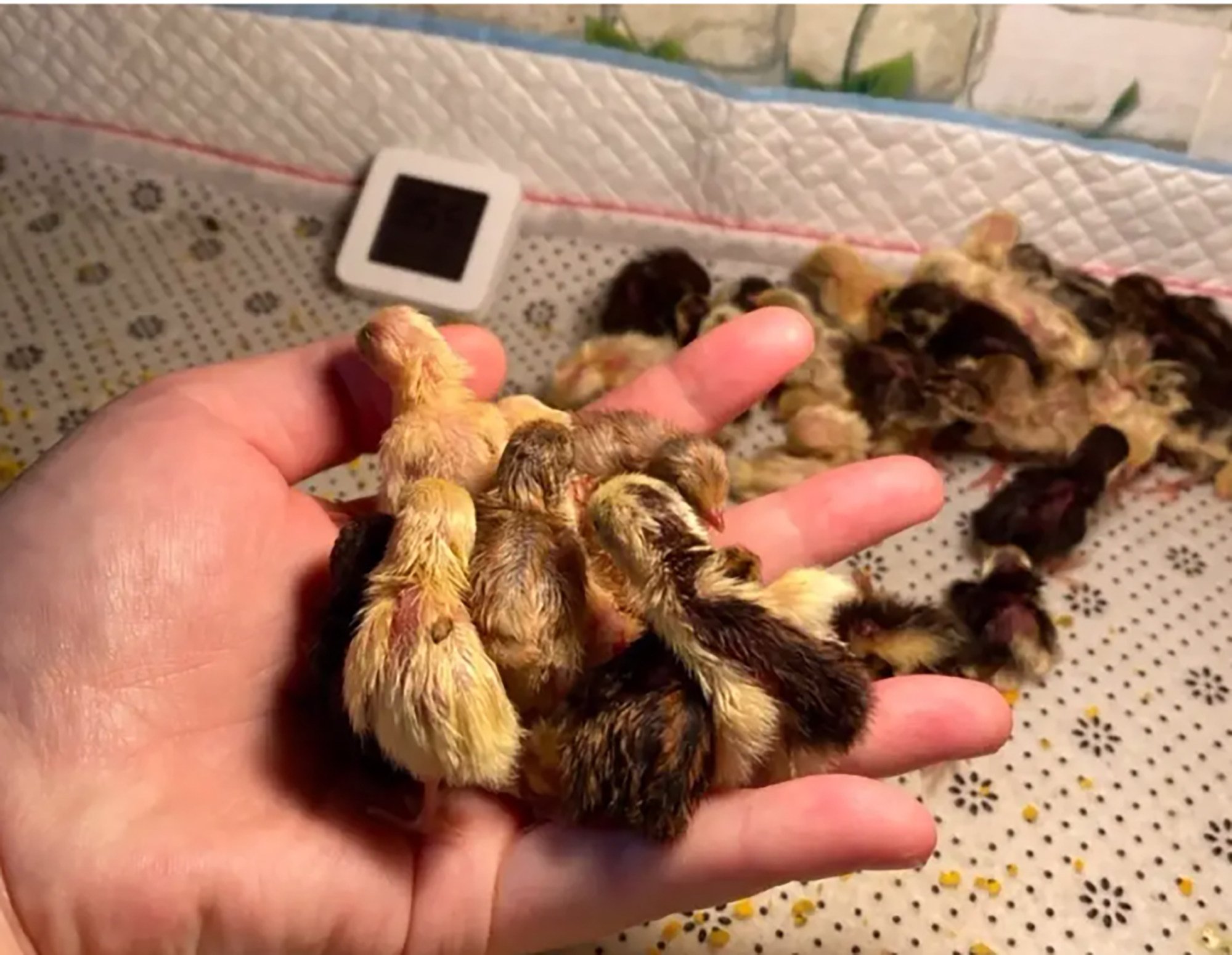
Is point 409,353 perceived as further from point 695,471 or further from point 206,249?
point 206,249

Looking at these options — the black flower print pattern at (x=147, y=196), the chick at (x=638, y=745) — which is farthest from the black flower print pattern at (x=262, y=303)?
the chick at (x=638, y=745)

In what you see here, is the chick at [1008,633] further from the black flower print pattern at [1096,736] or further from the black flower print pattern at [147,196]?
the black flower print pattern at [147,196]

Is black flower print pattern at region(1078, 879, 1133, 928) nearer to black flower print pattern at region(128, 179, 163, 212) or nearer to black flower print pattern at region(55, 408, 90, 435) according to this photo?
black flower print pattern at region(55, 408, 90, 435)

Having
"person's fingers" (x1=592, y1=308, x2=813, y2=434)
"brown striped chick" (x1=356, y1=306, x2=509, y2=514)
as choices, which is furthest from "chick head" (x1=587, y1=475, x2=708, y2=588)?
"person's fingers" (x1=592, y1=308, x2=813, y2=434)

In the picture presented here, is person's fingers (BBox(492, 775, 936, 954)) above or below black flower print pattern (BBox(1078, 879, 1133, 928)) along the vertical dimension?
above

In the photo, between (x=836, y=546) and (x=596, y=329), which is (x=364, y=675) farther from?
(x=596, y=329)

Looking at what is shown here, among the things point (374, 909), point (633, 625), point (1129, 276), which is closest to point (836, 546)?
point (633, 625)
